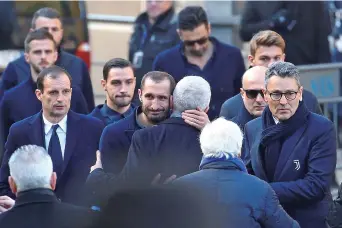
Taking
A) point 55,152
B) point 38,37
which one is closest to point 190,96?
point 55,152

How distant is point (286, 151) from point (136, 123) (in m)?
1.11

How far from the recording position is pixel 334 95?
476 inches

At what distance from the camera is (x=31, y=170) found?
23.7 feet

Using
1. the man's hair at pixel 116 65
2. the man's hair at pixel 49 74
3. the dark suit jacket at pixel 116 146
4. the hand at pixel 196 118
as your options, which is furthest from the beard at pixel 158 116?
the man's hair at pixel 116 65

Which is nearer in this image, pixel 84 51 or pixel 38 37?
pixel 38 37

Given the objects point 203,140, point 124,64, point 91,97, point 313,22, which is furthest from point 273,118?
point 313,22

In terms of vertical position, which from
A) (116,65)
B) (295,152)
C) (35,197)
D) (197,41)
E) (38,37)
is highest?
(38,37)

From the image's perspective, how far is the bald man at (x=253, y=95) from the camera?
9.65 m

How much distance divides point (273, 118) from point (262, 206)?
4.54 ft

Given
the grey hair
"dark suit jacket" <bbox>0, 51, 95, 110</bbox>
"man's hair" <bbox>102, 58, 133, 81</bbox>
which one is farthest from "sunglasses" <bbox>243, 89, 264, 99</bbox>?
"dark suit jacket" <bbox>0, 51, 95, 110</bbox>

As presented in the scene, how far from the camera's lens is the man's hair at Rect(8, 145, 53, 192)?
7.18 metres

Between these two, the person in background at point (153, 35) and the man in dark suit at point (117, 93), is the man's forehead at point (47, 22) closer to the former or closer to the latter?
the person in background at point (153, 35)

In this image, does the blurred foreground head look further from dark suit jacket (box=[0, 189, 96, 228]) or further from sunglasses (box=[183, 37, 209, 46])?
sunglasses (box=[183, 37, 209, 46])

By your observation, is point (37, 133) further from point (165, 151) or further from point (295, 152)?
point (295, 152)
